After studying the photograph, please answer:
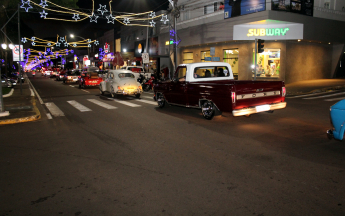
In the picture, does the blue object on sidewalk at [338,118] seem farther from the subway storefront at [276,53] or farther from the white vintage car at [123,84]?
the subway storefront at [276,53]

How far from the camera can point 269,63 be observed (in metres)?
26.0

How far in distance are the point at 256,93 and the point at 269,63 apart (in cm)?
1855

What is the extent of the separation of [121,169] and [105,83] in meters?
14.3

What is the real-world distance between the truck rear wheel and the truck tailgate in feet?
4.05

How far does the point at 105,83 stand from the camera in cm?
1872

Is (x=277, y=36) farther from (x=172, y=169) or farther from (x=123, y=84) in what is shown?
(x=172, y=169)

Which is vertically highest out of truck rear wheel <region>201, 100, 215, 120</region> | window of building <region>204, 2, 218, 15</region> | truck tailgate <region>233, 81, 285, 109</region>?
window of building <region>204, 2, 218, 15</region>

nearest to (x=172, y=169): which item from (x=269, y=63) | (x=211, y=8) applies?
(x=269, y=63)

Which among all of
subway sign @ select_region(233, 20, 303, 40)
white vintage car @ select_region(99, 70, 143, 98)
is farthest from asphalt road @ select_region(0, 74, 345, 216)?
subway sign @ select_region(233, 20, 303, 40)

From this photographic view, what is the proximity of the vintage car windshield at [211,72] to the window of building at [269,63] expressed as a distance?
1581 centimetres

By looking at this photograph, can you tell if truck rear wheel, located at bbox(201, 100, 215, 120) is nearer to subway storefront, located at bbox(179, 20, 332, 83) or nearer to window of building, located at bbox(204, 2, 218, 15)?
subway storefront, located at bbox(179, 20, 332, 83)

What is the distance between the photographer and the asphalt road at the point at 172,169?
3770 millimetres

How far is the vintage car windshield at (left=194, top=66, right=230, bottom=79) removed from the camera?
1109cm

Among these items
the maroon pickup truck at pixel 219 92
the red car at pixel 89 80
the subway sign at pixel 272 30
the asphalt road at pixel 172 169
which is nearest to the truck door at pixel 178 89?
the maroon pickup truck at pixel 219 92
